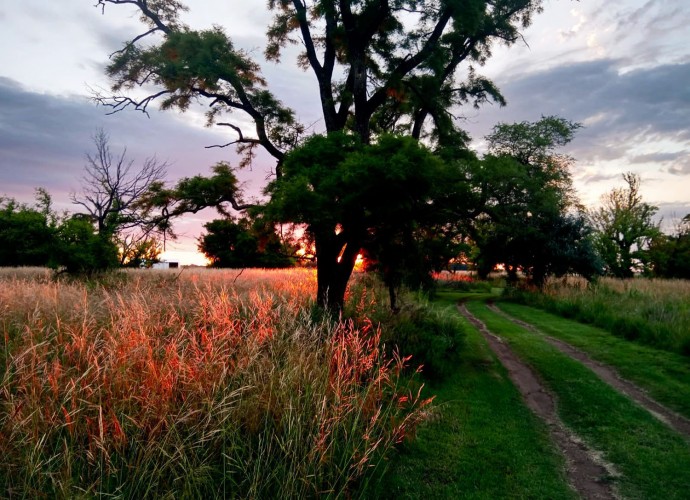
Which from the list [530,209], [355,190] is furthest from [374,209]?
[530,209]

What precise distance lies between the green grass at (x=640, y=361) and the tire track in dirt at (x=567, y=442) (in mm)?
1993

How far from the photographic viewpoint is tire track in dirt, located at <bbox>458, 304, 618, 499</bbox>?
4844 millimetres

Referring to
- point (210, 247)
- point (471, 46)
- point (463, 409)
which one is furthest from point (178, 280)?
point (210, 247)

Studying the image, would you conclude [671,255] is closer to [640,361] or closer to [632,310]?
[632,310]

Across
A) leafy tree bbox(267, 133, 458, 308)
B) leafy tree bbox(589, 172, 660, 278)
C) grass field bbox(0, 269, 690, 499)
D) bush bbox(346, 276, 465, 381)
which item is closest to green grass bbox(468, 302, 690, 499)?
grass field bbox(0, 269, 690, 499)

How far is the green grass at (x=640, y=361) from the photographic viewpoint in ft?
25.4

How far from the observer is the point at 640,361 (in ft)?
31.8

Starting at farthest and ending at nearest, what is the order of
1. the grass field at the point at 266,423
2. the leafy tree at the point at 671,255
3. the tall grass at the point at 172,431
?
the leafy tree at the point at 671,255
the grass field at the point at 266,423
the tall grass at the point at 172,431

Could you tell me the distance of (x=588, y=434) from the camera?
6309 mm

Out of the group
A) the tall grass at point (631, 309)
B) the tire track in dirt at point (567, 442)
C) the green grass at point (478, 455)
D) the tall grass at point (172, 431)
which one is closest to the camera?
the tall grass at point (172, 431)

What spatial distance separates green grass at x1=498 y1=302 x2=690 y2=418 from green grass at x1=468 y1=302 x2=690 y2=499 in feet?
2.65

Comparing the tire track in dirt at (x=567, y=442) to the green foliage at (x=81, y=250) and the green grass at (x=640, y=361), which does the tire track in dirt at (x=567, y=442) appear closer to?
the green grass at (x=640, y=361)

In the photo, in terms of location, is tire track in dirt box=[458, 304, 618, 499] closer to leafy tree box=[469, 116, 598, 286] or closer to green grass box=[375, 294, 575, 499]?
green grass box=[375, 294, 575, 499]

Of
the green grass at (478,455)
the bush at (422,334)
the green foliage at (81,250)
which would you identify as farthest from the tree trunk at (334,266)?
the green foliage at (81,250)
